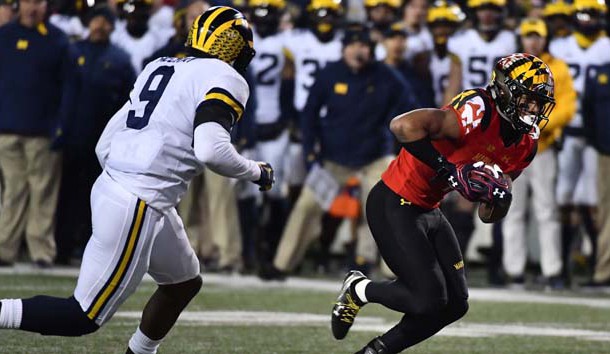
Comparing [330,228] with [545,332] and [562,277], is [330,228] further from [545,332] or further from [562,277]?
[545,332]

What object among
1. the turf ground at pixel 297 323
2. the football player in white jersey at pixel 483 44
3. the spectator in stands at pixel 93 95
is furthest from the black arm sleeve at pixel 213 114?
the football player in white jersey at pixel 483 44

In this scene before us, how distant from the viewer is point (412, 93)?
12.2 meters

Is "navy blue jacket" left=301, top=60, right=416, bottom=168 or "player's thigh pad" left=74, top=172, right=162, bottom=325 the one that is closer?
"player's thigh pad" left=74, top=172, right=162, bottom=325

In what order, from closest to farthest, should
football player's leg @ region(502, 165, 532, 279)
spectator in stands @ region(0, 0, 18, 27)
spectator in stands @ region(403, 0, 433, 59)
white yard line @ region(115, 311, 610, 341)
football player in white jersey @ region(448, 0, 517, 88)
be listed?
1. white yard line @ region(115, 311, 610, 341)
2. football player's leg @ region(502, 165, 532, 279)
3. football player in white jersey @ region(448, 0, 517, 88)
4. spectator in stands @ region(0, 0, 18, 27)
5. spectator in stands @ region(403, 0, 433, 59)

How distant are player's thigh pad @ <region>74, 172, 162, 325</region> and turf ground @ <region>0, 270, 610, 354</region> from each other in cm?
139

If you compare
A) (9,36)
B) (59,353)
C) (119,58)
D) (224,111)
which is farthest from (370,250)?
(224,111)

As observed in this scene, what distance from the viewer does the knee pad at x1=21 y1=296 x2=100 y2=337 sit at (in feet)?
18.4

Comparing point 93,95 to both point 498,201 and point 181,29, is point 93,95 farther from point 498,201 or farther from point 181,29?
point 498,201

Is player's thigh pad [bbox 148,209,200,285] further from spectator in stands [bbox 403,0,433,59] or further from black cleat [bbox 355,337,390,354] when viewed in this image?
spectator in stands [bbox 403,0,433,59]

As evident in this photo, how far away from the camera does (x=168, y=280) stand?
238 inches

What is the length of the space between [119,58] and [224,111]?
640 cm

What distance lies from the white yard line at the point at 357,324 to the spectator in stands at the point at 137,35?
3.69 meters

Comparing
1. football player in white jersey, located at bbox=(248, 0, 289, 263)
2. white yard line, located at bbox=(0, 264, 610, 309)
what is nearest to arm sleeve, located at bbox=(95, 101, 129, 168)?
white yard line, located at bbox=(0, 264, 610, 309)

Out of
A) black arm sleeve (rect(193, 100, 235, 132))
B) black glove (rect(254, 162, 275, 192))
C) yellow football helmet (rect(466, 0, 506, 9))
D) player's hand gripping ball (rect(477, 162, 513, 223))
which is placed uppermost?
black arm sleeve (rect(193, 100, 235, 132))
